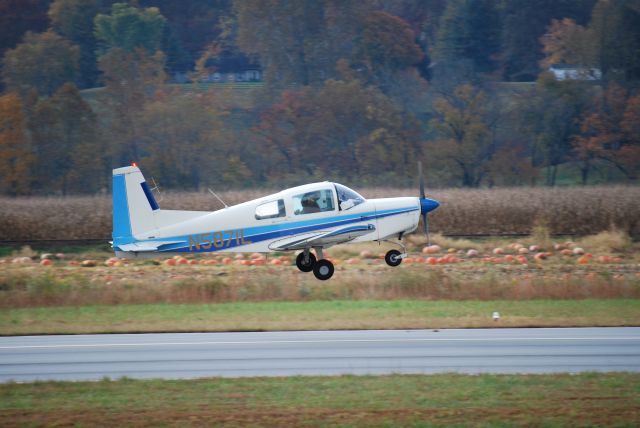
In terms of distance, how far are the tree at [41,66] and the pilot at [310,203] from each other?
63.9m

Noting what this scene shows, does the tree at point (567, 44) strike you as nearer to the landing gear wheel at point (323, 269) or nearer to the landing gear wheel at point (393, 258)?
the landing gear wheel at point (393, 258)

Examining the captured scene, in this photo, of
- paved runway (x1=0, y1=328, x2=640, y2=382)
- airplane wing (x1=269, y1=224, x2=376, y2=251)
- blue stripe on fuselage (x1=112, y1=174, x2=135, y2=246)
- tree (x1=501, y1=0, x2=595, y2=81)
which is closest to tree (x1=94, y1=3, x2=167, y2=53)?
tree (x1=501, y1=0, x2=595, y2=81)

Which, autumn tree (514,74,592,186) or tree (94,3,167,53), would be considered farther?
tree (94,3,167,53)

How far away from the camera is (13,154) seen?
66125mm

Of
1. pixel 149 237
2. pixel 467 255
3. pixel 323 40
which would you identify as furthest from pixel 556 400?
pixel 323 40

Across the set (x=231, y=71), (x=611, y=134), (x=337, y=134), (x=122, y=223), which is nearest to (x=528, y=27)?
(x=231, y=71)

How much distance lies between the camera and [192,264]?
3531 centimetres

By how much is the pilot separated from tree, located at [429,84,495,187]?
43.0 m

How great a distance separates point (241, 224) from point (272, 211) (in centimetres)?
85

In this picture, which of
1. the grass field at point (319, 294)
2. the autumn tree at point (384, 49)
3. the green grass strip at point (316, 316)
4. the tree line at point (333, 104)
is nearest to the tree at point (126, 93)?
the tree line at point (333, 104)

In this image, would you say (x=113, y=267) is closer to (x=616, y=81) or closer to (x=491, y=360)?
(x=491, y=360)

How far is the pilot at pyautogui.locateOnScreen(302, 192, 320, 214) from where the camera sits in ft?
77.6

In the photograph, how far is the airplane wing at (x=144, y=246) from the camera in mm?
23531

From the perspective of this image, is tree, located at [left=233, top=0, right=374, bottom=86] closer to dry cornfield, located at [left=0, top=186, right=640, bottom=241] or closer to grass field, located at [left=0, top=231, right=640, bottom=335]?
dry cornfield, located at [left=0, top=186, right=640, bottom=241]
